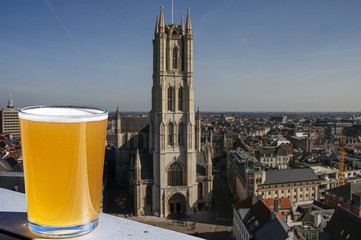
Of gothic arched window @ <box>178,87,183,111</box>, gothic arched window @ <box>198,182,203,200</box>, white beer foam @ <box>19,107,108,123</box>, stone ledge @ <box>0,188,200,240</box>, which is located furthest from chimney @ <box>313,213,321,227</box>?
white beer foam @ <box>19,107,108,123</box>

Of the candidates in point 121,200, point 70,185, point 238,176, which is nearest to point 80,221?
point 70,185

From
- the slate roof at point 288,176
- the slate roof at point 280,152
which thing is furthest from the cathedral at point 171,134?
the slate roof at point 280,152

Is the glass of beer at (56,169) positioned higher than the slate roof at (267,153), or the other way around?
the glass of beer at (56,169)

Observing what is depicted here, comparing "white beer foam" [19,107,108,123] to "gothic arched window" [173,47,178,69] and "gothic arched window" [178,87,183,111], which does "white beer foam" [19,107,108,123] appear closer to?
"gothic arched window" [178,87,183,111]

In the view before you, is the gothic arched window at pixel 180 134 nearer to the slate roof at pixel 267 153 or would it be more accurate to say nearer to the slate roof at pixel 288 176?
the slate roof at pixel 288 176

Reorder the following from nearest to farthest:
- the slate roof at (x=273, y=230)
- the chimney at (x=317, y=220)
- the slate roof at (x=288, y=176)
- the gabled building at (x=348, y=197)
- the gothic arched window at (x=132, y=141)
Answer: the slate roof at (x=273, y=230)
the chimney at (x=317, y=220)
the gabled building at (x=348, y=197)
the slate roof at (x=288, y=176)
the gothic arched window at (x=132, y=141)

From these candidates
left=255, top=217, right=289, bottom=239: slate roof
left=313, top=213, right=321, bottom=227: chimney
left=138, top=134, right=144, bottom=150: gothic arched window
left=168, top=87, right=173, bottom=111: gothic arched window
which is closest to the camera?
left=255, top=217, right=289, bottom=239: slate roof

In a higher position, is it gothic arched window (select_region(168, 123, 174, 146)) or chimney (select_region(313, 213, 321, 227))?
gothic arched window (select_region(168, 123, 174, 146))

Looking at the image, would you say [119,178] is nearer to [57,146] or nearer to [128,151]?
[128,151]

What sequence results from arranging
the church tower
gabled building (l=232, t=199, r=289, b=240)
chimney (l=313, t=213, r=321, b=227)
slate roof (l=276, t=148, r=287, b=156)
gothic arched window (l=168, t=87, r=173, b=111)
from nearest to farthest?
gabled building (l=232, t=199, r=289, b=240), chimney (l=313, t=213, r=321, b=227), the church tower, gothic arched window (l=168, t=87, r=173, b=111), slate roof (l=276, t=148, r=287, b=156)
